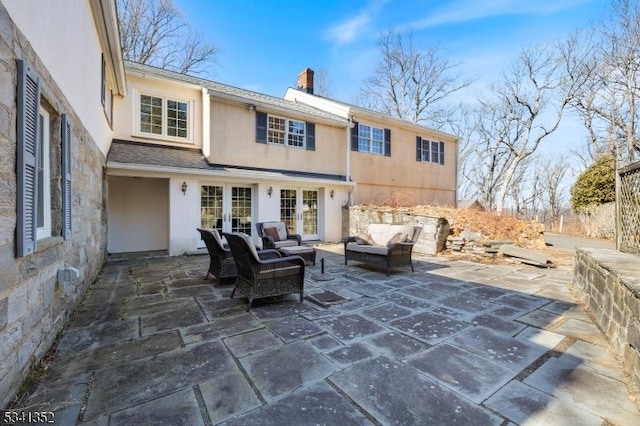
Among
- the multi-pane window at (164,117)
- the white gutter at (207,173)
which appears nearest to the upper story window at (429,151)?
the white gutter at (207,173)

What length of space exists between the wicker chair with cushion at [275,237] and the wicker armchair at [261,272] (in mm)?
2696

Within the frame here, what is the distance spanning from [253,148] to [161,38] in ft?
38.4

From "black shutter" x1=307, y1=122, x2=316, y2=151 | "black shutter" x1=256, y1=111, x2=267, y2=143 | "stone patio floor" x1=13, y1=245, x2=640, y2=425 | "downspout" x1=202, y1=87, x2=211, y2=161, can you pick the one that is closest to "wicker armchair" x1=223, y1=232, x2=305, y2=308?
"stone patio floor" x1=13, y1=245, x2=640, y2=425

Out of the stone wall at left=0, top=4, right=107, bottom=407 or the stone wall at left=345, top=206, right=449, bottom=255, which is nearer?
the stone wall at left=0, top=4, right=107, bottom=407

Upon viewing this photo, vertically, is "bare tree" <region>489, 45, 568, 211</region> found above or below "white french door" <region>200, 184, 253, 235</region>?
above

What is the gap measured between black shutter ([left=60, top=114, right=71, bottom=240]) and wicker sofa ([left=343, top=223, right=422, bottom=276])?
16.9 ft

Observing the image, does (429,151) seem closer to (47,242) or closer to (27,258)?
(47,242)

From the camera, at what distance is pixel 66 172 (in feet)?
10.9

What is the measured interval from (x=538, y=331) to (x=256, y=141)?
905 cm

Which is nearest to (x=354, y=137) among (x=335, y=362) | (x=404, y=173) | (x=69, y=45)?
(x=404, y=173)

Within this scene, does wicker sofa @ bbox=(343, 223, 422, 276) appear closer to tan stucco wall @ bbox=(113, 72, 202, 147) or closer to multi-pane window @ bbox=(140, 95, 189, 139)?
tan stucco wall @ bbox=(113, 72, 202, 147)

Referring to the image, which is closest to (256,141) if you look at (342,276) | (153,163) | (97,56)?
(153,163)

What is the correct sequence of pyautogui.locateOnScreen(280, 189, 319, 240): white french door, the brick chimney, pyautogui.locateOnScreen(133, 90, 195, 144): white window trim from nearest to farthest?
pyautogui.locateOnScreen(133, 90, 195, 144): white window trim → pyautogui.locateOnScreen(280, 189, 319, 240): white french door → the brick chimney

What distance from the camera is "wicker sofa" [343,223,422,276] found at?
619cm
